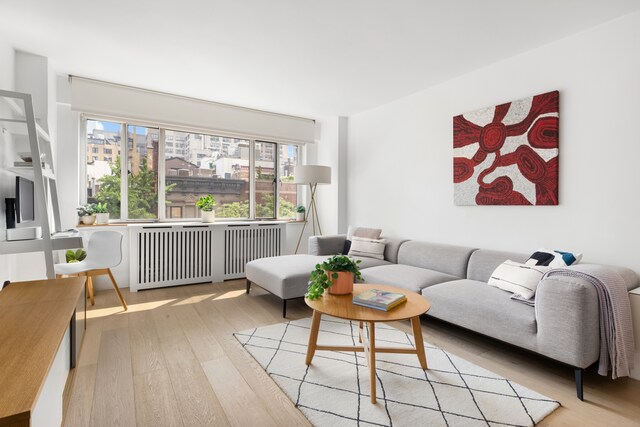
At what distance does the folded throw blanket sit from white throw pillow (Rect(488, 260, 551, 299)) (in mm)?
354

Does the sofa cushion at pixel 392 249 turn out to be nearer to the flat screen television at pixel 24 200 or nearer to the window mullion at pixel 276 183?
the window mullion at pixel 276 183

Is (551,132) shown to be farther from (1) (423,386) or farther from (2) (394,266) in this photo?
(1) (423,386)

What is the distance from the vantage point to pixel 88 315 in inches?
125

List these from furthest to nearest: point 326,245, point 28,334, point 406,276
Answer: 1. point 326,245
2. point 406,276
3. point 28,334

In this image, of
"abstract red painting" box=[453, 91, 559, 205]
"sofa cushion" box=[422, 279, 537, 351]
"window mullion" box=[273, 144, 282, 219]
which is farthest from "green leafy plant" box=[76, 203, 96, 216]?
"abstract red painting" box=[453, 91, 559, 205]

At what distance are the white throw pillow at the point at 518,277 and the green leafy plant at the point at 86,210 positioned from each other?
4219 mm

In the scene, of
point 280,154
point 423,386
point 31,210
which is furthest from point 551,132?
point 31,210

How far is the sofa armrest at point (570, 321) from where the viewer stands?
1897 millimetres

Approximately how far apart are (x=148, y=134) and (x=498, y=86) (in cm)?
409

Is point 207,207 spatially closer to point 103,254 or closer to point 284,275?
point 103,254

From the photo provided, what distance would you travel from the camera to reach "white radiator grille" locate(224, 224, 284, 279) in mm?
4594

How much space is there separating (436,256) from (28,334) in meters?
3.16

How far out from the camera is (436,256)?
346cm

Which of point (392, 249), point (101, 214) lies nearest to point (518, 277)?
point (392, 249)
